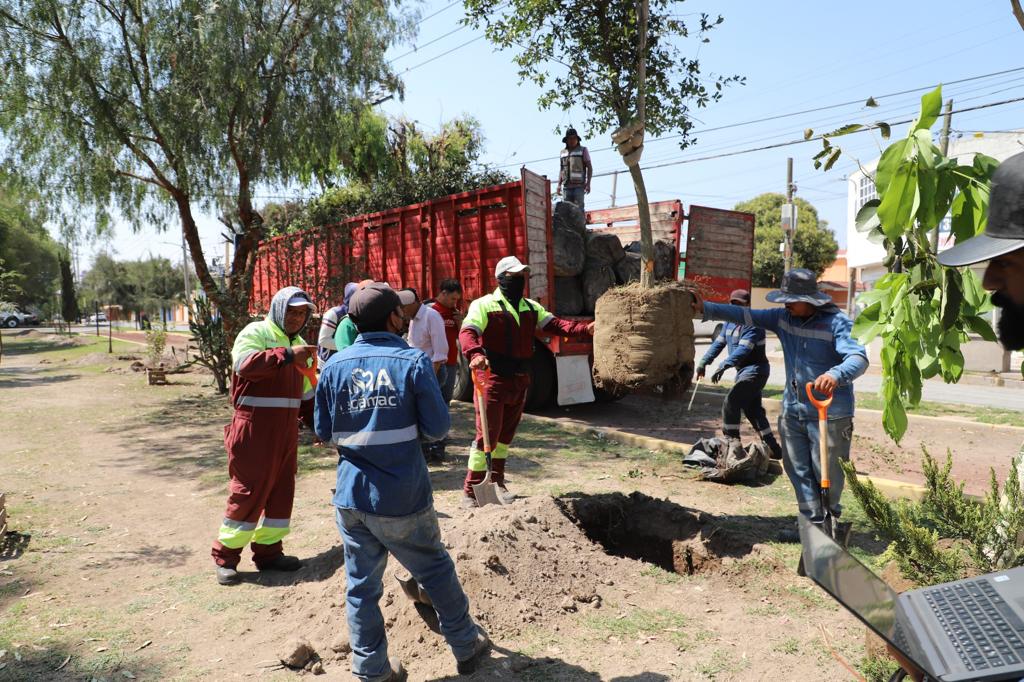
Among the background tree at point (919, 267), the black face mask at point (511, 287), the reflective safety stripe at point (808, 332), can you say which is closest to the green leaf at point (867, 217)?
the background tree at point (919, 267)

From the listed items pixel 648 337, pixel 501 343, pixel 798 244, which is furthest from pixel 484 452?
pixel 798 244

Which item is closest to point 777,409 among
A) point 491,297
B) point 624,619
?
point 491,297

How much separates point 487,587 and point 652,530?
184 centimetres

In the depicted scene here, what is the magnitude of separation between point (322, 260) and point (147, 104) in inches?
146

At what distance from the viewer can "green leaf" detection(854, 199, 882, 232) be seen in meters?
2.24

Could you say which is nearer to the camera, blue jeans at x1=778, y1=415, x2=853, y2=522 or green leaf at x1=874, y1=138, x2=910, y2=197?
green leaf at x1=874, y1=138, x2=910, y2=197

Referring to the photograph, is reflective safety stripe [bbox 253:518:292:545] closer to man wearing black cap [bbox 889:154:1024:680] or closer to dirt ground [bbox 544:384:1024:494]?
man wearing black cap [bbox 889:154:1024:680]

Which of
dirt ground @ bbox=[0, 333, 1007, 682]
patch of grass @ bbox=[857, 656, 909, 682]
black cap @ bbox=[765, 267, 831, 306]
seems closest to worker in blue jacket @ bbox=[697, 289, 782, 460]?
dirt ground @ bbox=[0, 333, 1007, 682]

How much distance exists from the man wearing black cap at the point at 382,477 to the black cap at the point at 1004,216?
211cm

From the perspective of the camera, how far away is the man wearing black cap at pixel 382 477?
9.80 ft

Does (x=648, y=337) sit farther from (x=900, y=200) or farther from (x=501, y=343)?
(x=900, y=200)

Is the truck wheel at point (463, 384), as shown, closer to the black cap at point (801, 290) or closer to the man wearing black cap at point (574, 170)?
the man wearing black cap at point (574, 170)

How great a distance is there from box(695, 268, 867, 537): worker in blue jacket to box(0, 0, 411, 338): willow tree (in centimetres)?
929

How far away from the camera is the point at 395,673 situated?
312 centimetres
